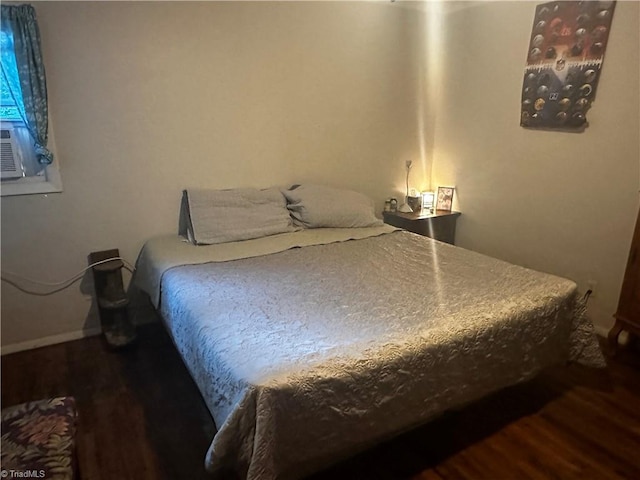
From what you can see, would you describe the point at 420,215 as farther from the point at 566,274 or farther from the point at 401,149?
the point at 566,274

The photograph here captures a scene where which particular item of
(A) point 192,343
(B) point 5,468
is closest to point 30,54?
(A) point 192,343

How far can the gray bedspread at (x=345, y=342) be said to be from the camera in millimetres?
1369

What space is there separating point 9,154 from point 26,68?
46 centimetres

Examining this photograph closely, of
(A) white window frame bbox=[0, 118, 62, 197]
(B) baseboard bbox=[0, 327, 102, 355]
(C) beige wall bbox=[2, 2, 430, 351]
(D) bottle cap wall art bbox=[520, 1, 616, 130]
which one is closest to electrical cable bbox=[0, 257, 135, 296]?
(C) beige wall bbox=[2, 2, 430, 351]

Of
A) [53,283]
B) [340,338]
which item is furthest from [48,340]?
[340,338]

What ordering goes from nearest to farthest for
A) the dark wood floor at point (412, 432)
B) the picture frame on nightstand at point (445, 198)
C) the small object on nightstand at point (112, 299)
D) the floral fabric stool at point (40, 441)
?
1. the floral fabric stool at point (40, 441)
2. the dark wood floor at point (412, 432)
3. the small object on nightstand at point (112, 299)
4. the picture frame on nightstand at point (445, 198)

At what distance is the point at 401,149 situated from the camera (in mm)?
3723

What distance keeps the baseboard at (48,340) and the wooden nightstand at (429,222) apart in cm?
228

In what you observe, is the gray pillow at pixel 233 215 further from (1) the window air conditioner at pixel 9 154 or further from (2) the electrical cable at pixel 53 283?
(1) the window air conditioner at pixel 9 154

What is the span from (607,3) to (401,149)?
1.66 metres

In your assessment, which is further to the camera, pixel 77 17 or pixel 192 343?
pixel 77 17

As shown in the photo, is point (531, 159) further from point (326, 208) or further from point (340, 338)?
point (340, 338)

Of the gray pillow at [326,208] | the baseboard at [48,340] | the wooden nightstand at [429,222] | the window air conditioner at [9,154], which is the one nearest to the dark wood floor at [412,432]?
the baseboard at [48,340]

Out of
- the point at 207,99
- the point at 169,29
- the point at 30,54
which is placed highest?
the point at 169,29
